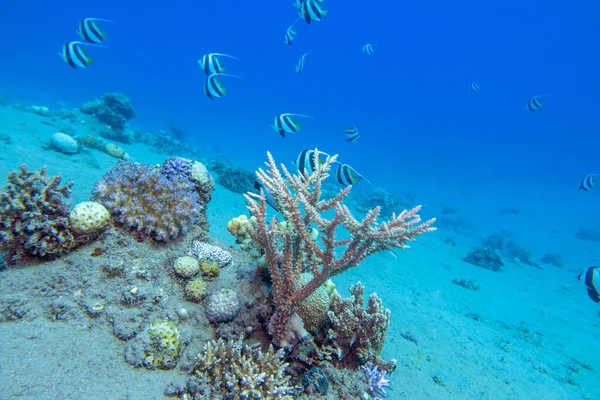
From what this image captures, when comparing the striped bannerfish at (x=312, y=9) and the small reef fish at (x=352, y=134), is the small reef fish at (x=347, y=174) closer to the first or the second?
the striped bannerfish at (x=312, y=9)

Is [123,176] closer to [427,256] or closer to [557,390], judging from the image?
[557,390]

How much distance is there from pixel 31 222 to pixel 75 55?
15.0ft

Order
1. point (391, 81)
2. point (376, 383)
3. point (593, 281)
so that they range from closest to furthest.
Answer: point (376, 383)
point (593, 281)
point (391, 81)

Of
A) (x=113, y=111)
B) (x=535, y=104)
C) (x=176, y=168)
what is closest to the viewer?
(x=176, y=168)

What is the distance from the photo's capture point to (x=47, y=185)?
350 cm

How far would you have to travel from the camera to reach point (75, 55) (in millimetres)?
6023

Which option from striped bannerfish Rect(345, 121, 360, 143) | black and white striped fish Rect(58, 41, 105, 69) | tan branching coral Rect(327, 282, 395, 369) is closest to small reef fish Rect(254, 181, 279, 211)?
tan branching coral Rect(327, 282, 395, 369)

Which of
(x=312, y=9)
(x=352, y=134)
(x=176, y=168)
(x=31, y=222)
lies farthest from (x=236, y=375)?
(x=352, y=134)

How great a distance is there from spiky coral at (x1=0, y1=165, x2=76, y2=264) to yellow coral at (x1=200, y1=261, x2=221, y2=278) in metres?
1.47

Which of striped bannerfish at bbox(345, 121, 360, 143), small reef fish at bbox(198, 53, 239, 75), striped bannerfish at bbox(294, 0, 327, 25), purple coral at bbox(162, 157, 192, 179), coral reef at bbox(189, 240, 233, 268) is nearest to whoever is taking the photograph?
coral reef at bbox(189, 240, 233, 268)

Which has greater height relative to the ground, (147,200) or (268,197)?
(268,197)

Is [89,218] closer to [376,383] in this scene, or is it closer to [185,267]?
[185,267]

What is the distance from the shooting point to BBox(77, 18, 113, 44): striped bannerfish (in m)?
5.90

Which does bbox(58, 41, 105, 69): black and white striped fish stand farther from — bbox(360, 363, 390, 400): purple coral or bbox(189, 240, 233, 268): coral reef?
bbox(360, 363, 390, 400): purple coral
